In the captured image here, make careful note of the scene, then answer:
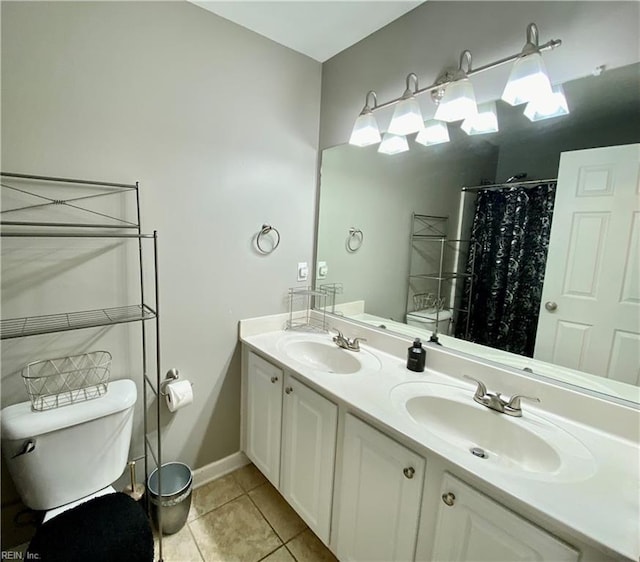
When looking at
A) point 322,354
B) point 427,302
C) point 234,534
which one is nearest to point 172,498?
point 234,534

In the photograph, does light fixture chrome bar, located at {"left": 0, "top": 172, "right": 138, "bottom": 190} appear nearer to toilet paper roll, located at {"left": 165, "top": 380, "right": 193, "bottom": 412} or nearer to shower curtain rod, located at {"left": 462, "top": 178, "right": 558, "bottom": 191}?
toilet paper roll, located at {"left": 165, "top": 380, "right": 193, "bottom": 412}

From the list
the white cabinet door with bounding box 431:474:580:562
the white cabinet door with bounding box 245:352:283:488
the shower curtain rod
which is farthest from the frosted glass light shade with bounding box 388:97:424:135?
the white cabinet door with bounding box 431:474:580:562

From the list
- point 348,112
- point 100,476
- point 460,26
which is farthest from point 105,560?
point 460,26

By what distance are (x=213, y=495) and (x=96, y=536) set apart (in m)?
0.83

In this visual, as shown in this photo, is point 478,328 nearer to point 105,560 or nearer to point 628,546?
point 628,546

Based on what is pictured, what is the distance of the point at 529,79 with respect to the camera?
110 centimetres

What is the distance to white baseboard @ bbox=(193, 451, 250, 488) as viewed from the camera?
1795 mm

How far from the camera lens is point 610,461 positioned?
89cm

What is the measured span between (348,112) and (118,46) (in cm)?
112

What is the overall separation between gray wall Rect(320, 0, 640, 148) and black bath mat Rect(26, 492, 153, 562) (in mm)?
1986

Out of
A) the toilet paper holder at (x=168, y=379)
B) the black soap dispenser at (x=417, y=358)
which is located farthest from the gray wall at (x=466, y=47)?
the toilet paper holder at (x=168, y=379)

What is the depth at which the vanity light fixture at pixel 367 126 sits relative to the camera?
1629 mm

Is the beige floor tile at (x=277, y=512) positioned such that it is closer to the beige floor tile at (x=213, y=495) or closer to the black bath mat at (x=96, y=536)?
the beige floor tile at (x=213, y=495)

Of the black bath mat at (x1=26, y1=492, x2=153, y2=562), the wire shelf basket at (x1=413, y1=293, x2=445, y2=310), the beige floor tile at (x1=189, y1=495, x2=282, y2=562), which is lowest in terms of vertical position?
the beige floor tile at (x1=189, y1=495, x2=282, y2=562)
